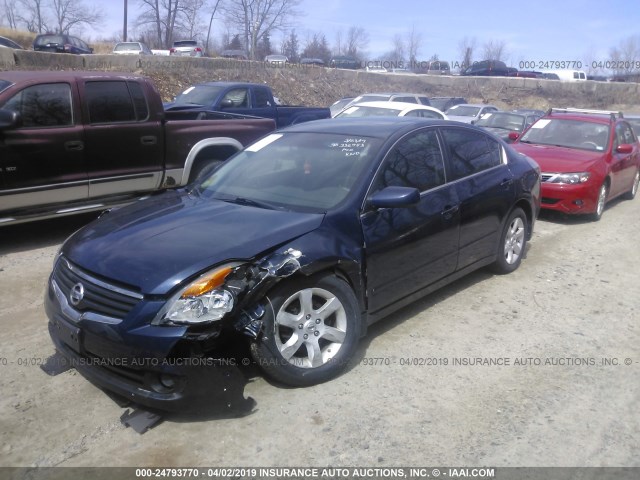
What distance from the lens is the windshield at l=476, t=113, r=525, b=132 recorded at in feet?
48.8

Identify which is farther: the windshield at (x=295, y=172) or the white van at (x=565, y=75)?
the white van at (x=565, y=75)

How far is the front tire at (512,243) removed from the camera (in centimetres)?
576

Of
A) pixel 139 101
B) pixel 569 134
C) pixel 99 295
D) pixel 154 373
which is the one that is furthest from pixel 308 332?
pixel 569 134

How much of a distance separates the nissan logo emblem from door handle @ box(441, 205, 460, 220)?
2.71 meters

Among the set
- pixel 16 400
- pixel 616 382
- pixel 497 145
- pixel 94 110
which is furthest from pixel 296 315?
pixel 94 110

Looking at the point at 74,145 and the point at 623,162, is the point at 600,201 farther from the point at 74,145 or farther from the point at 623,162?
the point at 74,145

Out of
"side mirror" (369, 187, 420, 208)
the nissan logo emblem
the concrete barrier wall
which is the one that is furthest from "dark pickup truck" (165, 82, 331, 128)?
the concrete barrier wall

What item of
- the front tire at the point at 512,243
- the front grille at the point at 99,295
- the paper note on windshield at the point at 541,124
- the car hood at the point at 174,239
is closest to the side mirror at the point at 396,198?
the car hood at the point at 174,239

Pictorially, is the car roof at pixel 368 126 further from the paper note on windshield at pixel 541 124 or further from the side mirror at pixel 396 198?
the paper note on windshield at pixel 541 124

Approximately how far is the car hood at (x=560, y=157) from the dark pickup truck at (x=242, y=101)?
4878 millimetres

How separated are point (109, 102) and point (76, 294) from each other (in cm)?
428

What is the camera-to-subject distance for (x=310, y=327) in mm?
3611

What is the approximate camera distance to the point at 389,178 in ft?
14.1

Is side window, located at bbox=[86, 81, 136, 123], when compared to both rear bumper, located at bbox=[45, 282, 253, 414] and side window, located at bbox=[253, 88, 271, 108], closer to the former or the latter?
rear bumper, located at bbox=[45, 282, 253, 414]
